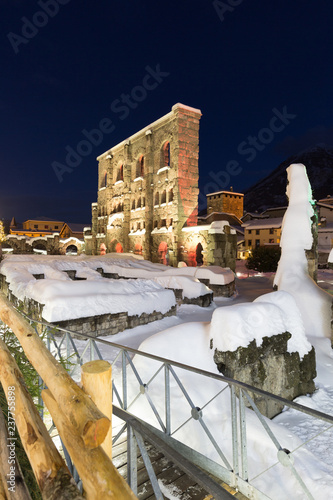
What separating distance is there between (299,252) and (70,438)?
11633 millimetres

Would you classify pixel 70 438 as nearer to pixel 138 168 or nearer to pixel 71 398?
pixel 71 398

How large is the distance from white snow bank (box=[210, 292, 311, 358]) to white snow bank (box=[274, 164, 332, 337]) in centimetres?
397

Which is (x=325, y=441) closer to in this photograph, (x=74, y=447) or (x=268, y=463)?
(x=268, y=463)

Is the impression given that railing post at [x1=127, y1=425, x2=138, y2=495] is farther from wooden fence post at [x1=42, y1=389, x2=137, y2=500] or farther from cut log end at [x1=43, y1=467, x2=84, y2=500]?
wooden fence post at [x1=42, y1=389, x2=137, y2=500]

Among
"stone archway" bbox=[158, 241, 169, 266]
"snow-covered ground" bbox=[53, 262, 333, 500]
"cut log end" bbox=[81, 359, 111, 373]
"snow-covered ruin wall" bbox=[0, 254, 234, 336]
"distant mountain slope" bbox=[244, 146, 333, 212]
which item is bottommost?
"snow-covered ground" bbox=[53, 262, 333, 500]

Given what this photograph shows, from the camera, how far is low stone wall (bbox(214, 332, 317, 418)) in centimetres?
541

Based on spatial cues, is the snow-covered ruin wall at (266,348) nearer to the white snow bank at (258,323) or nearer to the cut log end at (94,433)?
the white snow bank at (258,323)

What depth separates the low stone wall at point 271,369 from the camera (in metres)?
5.41

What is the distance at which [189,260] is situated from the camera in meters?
21.5

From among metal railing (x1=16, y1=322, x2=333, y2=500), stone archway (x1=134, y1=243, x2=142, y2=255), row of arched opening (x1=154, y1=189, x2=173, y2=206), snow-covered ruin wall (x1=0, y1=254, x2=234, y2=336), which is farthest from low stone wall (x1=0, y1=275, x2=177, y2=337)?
stone archway (x1=134, y1=243, x2=142, y2=255)

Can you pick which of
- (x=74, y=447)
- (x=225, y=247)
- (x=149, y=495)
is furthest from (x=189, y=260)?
(x=74, y=447)

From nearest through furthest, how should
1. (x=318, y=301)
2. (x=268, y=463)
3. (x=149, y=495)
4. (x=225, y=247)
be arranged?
(x=149, y=495)
(x=268, y=463)
(x=318, y=301)
(x=225, y=247)

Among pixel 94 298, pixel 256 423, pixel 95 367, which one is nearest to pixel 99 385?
pixel 95 367

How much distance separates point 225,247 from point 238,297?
4.09 metres
